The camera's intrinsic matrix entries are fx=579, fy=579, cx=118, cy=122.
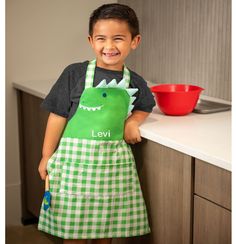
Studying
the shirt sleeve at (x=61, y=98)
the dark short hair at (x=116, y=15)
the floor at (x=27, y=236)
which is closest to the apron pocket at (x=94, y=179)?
the shirt sleeve at (x=61, y=98)

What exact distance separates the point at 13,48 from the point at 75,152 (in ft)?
3.60

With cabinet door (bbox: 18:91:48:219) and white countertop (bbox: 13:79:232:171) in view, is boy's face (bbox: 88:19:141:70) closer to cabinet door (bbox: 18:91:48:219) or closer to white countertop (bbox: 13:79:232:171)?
white countertop (bbox: 13:79:232:171)

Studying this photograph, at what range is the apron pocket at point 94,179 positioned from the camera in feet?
6.22

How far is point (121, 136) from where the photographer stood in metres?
1.93

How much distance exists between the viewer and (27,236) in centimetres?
280

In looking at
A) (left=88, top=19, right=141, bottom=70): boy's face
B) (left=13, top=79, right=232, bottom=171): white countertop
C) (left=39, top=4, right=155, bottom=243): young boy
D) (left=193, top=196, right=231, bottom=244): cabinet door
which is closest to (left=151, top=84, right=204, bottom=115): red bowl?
(left=13, top=79, right=232, bottom=171): white countertop

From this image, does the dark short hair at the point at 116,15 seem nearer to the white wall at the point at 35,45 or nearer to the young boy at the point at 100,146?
the young boy at the point at 100,146

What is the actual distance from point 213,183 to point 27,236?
1.44 m

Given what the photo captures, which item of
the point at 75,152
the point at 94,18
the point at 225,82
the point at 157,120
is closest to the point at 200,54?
the point at 225,82

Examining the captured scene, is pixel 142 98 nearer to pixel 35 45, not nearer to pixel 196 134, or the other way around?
pixel 196 134

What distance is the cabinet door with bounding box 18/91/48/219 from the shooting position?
271 cm

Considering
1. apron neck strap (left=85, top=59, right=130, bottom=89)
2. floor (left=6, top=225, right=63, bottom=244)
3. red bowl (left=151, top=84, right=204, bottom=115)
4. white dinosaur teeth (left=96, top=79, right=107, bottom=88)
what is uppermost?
apron neck strap (left=85, top=59, right=130, bottom=89)

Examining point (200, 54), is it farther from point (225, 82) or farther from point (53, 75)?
point (53, 75)

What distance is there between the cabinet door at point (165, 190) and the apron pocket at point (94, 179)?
88mm
